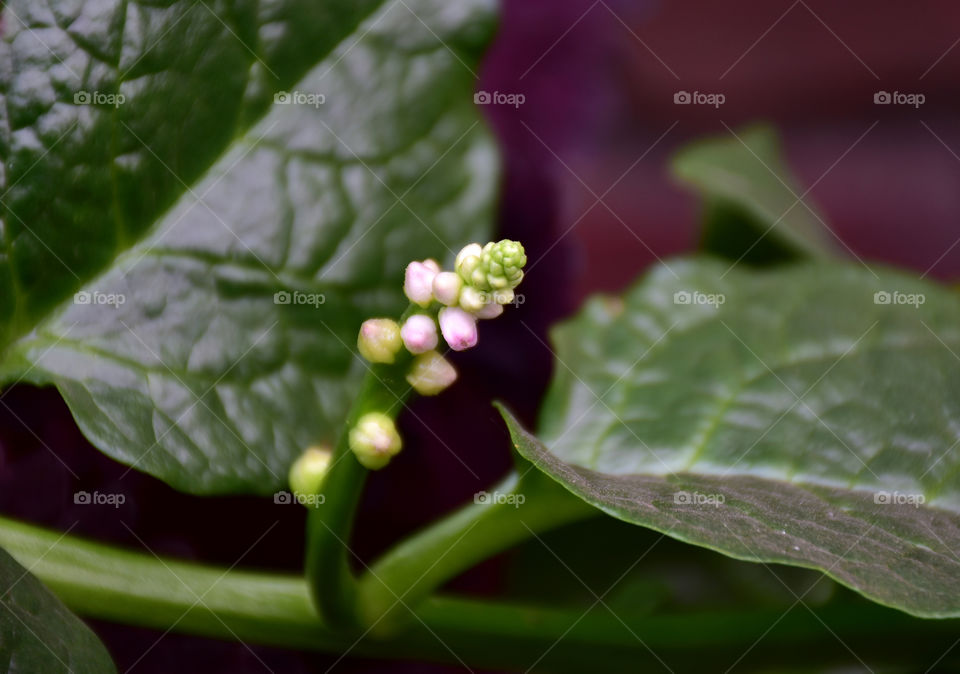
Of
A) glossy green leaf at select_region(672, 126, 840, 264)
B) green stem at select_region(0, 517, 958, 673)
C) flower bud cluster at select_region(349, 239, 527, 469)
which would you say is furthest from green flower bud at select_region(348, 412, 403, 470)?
glossy green leaf at select_region(672, 126, 840, 264)

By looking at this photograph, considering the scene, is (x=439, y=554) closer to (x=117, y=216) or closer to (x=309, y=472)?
(x=309, y=472)

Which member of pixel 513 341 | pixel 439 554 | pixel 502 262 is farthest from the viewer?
pixel 513 341

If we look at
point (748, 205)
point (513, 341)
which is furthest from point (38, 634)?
point (748, 205)

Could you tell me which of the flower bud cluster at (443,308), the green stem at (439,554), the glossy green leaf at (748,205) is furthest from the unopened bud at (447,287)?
the glossy green leaf at (748,205)

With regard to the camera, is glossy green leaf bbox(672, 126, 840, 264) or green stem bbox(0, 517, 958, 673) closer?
green stem bbox(0, 517, 958, 673)

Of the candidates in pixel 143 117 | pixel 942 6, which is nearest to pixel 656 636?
pixel 143 117

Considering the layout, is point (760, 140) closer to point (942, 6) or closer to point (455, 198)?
point (455, 198)

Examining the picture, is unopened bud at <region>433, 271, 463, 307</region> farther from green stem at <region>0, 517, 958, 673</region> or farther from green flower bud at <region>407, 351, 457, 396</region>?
green stem at <region>0, 517, 958, 673</region>
